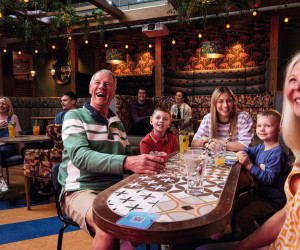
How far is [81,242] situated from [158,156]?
1.36 m

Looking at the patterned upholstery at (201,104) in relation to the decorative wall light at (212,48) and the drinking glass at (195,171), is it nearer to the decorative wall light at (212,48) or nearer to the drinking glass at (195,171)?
the decorative wall light at (212,48)

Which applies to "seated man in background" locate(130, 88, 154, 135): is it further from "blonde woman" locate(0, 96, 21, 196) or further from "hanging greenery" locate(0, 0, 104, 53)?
"hanging greenery" locate(0, 0, 104, 53)

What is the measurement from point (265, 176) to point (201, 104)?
6.43 meters

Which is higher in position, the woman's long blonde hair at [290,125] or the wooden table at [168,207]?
the woman's long blonde hair at [290,125]

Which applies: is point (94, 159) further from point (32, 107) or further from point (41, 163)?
point (32, 107)

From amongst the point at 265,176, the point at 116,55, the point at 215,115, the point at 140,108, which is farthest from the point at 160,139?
the point at 116,55

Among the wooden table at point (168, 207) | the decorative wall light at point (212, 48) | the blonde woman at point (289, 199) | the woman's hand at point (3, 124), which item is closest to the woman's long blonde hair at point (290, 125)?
the blonde woman at point (289, 199)

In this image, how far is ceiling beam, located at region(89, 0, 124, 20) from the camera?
6.18 m

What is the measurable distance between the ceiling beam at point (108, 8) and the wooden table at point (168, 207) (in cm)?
614

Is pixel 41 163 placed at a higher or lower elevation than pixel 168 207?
lower

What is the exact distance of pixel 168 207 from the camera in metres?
0.83

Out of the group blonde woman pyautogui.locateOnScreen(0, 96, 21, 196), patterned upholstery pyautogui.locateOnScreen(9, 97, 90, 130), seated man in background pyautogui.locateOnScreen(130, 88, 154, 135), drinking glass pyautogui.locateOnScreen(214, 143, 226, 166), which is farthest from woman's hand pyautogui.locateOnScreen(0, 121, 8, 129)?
patterned upholstery pyautogui.locateOnScreen(9, 97, 90, 130)

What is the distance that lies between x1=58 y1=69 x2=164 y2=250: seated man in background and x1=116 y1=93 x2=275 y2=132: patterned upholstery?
11.7 feet

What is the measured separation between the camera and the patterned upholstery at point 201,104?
5488 mm
